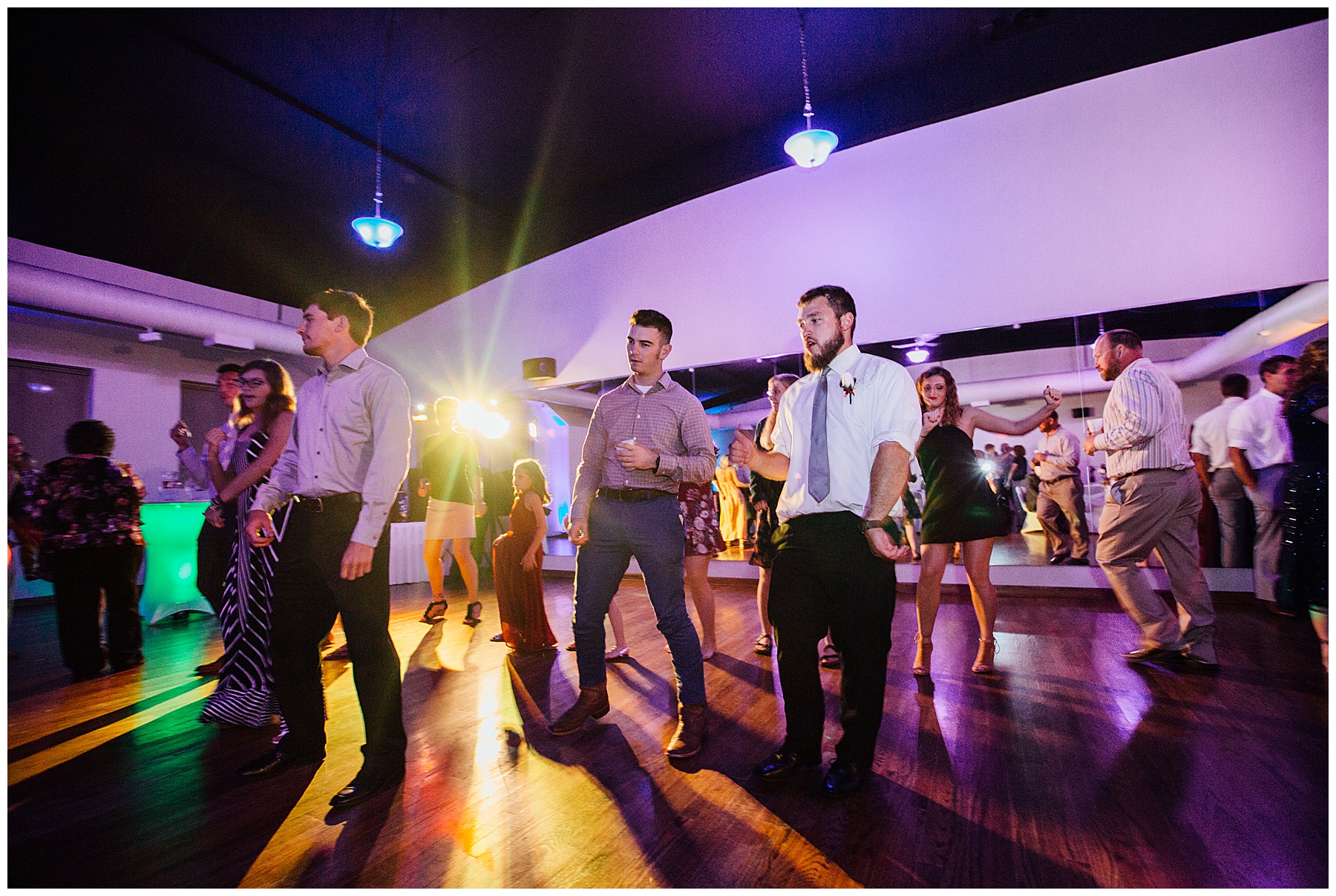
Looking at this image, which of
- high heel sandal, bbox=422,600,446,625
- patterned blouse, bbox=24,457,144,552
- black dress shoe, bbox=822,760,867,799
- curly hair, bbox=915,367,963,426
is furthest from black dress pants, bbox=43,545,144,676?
curly hair, bbox=915,367,963,426

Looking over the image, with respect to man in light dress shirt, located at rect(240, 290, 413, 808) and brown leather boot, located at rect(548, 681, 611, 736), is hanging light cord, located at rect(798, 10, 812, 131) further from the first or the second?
brown leather boot, located at rect(548, 681, 611, 736)

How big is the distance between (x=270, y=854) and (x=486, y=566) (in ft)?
19.3

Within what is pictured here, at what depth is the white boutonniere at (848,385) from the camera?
1777mm

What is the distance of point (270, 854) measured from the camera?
4.89ft

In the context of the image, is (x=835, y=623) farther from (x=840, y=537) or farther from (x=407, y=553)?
(x=407, y=553)

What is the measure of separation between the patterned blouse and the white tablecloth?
3.28m

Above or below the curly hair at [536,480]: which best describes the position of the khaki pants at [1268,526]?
below

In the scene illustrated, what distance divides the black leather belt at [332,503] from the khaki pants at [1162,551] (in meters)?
3.41

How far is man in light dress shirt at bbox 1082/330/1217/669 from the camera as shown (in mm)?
2758

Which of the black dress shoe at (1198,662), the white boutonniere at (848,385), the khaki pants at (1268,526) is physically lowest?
the black dress shoe at (1198,662)

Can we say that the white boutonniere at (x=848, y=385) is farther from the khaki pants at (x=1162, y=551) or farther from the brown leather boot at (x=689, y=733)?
the khaki pants at (x=1162, y=551)

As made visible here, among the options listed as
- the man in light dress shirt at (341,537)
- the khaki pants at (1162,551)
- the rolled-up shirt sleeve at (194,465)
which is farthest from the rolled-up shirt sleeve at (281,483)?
the khaki pants at (1162,551)

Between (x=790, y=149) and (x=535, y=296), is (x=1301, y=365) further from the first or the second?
(x=535, y=296)

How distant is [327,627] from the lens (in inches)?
79.2
